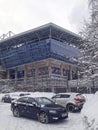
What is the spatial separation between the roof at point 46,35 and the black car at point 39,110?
1394 inches

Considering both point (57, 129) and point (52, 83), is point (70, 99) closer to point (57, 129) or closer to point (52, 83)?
point (57, 129)

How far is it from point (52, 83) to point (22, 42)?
17.7 meters

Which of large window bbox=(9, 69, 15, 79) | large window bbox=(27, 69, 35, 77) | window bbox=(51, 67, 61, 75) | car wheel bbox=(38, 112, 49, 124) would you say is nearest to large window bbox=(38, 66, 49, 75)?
window bbox=(51, 67, 61, 75)

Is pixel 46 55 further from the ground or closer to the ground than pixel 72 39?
closer to the ground

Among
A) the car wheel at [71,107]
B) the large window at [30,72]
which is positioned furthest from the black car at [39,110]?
the large window at [30,72]

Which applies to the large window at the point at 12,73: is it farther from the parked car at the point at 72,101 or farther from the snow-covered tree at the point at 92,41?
the snow-covered tree at the point at 92,41

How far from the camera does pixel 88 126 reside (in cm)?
1037

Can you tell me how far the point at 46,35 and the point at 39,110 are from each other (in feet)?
138

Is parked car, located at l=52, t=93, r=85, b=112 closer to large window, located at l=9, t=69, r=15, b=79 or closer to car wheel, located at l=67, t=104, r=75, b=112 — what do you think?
car wheel, located at l=67, t=104, r=75, b=112

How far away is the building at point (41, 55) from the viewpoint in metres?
52.4

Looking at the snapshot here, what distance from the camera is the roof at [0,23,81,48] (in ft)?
175

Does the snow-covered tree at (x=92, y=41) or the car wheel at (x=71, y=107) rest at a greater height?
the snow-covered tree at (x=92, y=41)

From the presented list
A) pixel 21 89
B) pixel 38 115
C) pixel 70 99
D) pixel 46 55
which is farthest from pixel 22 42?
pixel 38 115

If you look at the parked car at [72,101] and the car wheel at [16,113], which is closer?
the car wheel at [16,113]
